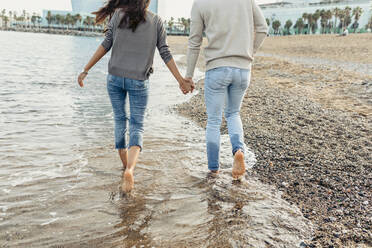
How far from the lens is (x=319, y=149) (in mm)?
5098

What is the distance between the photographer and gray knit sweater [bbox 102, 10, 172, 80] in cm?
333

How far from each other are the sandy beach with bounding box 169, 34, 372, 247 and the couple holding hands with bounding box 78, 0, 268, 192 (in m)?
0.89

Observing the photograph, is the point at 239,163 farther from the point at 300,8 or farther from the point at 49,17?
the point at 49,17

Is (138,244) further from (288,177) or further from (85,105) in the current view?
(85,105)

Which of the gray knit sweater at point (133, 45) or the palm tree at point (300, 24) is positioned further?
the palm tree at point (300, 24)

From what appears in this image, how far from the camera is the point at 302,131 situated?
6.09m

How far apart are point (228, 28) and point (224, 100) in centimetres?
87

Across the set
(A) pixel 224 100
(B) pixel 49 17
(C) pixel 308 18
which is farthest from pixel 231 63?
(B) pixel 49 17

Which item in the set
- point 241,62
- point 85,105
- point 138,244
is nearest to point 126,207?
point 138,244

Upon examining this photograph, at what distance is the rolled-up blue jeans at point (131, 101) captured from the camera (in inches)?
137

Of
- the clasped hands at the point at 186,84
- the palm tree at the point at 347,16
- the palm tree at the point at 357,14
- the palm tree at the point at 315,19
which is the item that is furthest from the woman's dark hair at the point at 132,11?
the palm tree at the point at 315,19

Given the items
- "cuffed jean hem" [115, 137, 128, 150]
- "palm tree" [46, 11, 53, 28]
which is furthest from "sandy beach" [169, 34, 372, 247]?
"palm tree" [46, 11, 53, 28]

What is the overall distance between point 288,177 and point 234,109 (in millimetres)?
1160

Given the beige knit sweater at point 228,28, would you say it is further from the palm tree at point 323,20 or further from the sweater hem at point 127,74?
the palm tree at point 323,20
